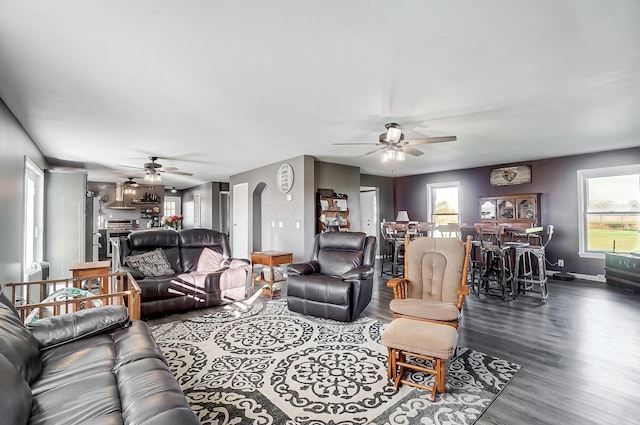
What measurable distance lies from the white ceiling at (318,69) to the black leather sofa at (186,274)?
155 centimetres

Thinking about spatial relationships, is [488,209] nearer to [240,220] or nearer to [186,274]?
[240,220]

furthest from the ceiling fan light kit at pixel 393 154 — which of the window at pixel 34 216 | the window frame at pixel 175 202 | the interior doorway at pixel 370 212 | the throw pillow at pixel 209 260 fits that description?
the window frame at pixel 175 202

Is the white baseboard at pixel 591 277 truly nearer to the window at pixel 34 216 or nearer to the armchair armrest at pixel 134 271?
the armchair armrest at pixel 134 271

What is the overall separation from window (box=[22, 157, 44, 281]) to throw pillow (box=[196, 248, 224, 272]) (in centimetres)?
213

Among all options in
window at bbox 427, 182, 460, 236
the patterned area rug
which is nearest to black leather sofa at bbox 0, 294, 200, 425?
the patterned area rug

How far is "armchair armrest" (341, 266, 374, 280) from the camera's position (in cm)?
356

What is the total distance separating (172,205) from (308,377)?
12229mm

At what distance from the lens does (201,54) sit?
2.26 metres

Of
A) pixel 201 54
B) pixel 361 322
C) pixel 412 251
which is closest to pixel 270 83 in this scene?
pixel 201 54

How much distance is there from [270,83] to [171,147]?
324 cm

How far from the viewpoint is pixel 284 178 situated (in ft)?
20.7

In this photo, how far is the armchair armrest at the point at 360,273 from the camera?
356 centimetres

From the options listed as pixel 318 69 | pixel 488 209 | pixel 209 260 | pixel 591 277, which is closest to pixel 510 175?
pixel 488 209

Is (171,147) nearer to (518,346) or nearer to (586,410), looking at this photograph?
(518,346)
